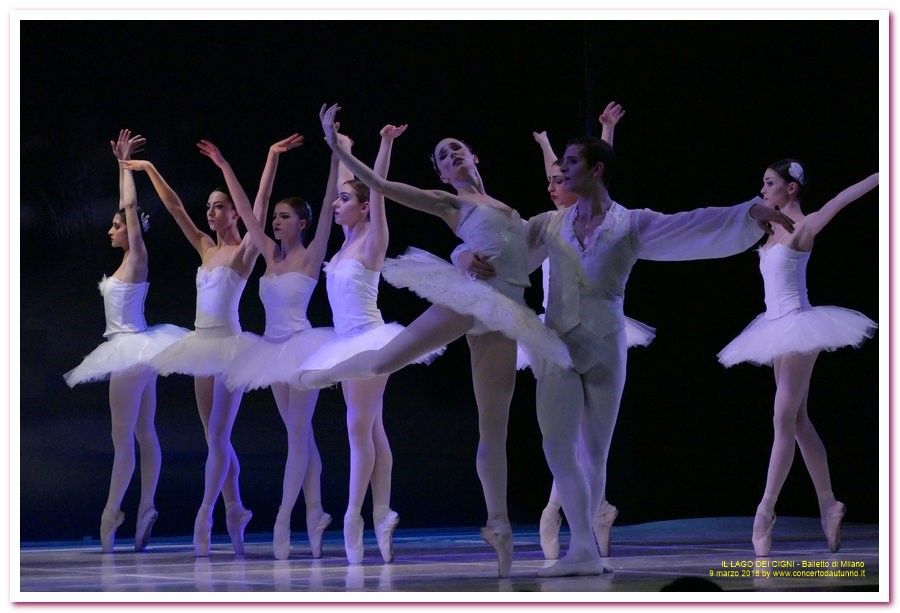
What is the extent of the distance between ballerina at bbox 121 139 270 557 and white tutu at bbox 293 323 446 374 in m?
0.50

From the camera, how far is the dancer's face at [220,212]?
6.14m

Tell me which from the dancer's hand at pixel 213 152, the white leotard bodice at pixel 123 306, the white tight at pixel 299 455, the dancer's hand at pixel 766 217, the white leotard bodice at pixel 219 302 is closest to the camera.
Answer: the dancer's hand at pixel 766 217

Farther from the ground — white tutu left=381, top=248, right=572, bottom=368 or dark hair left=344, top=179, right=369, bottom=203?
dark hair left=344, top=179, right=369, bottom=203

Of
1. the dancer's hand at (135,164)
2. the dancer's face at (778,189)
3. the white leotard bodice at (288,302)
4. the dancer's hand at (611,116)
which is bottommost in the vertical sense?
the white leotard bodice at (288,302)

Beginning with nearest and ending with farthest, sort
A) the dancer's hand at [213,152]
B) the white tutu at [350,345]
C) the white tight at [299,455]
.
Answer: the white tutu at [350,345] → the white tight at [299,455] → the dancer's hand at [213,152]

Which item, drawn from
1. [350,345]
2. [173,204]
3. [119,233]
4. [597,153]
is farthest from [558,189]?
[119,233]

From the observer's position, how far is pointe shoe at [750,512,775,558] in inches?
200

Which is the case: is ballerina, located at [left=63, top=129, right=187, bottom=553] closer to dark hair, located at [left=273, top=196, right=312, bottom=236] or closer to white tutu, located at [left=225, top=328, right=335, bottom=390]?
white tutu, located at [left=225, top=328, right=335, bottom=390]

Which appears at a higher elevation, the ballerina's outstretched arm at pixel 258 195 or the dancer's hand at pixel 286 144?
the dancer's hand at pixel 286 144

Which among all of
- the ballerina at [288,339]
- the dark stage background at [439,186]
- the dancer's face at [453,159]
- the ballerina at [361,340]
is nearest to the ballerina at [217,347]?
the ballerina at [288,339]

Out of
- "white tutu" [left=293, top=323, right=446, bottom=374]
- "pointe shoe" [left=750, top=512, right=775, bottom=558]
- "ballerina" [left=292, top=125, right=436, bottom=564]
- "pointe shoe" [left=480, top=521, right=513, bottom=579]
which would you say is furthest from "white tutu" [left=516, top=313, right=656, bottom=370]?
"pointe shoe" [left=480, top=521, right=513, bottom=579]

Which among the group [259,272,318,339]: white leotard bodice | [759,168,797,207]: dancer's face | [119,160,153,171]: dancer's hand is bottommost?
[259,272,318,339]: white leotard bodice

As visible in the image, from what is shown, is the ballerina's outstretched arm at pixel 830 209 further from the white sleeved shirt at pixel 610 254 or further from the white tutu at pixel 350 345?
the white tutu at pixel 350 345

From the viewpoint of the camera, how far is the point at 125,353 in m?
6.11
